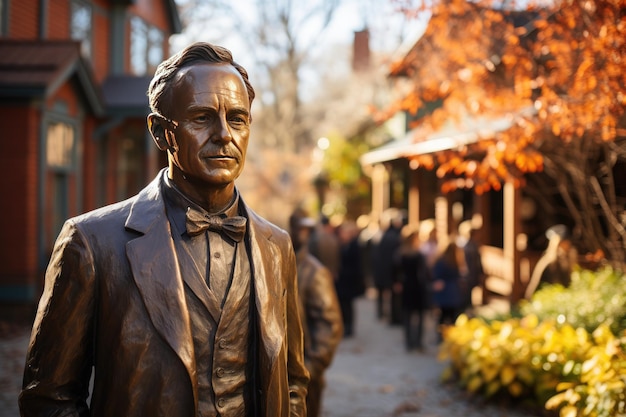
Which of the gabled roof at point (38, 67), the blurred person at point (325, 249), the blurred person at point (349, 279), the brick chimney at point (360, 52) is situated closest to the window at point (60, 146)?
the gabled roof at point (38, 67)

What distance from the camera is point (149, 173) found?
55.9 feet

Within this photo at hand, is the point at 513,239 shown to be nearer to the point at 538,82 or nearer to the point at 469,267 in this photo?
the point at 469,267

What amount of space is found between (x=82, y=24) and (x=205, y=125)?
15.8m

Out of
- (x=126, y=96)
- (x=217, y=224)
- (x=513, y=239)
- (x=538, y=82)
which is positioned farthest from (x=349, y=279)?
(x=217, y=224)

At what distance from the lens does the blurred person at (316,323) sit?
16.7 ft

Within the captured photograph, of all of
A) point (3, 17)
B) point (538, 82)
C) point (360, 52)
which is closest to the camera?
point (538, 82)

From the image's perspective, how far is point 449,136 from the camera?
14148mm

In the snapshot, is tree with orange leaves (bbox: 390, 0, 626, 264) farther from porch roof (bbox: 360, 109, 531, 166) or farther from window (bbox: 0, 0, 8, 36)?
window (bbox: 0, 0, 8, 36)

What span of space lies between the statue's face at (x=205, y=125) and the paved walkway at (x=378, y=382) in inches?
218

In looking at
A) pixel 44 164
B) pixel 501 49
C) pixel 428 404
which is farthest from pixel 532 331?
pixel 44 164

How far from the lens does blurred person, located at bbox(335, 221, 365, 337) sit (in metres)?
12.2

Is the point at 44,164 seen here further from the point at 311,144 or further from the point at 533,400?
the point at 311,144

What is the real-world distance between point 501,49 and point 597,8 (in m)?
1.91

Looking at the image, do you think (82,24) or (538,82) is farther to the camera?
(82,24)
